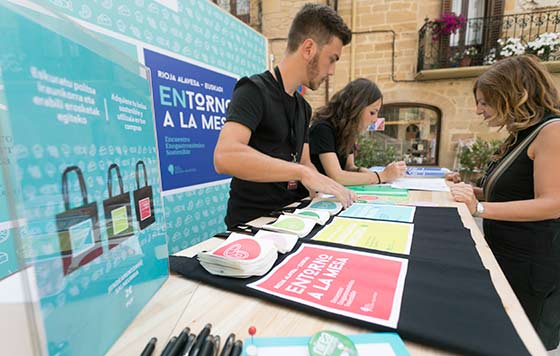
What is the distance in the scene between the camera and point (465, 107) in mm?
4480

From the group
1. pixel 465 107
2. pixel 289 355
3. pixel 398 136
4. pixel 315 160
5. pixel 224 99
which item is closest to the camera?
pixel 289 355

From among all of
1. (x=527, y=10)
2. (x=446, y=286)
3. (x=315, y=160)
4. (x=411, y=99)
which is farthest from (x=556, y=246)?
(x=527, y=10)

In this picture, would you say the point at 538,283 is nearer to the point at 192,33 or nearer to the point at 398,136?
the point at 192,33

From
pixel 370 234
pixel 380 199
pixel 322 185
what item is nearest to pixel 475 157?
pixel 380 199

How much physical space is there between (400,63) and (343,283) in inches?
200

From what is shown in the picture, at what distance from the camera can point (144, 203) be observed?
0.43 metres

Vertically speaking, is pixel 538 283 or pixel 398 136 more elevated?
pixel 398 136

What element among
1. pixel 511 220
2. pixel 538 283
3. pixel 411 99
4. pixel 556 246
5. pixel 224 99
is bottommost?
pixel 538 283

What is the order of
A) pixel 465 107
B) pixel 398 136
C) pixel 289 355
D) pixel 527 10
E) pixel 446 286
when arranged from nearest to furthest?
1. pixel 289 355
2. pixel 446 286
3. pixel 527 10
4. pixel 465 107
5. pixel 398 136

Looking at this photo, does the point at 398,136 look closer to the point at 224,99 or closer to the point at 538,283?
the point at 224,99

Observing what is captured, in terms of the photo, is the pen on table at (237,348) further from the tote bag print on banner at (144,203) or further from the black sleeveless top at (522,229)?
the black sleeveless top at (522,229)

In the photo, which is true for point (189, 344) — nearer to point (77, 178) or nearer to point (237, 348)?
point (237, 348)

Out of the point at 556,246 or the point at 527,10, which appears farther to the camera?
the point at 527,10

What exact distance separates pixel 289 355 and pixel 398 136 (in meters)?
5.21
